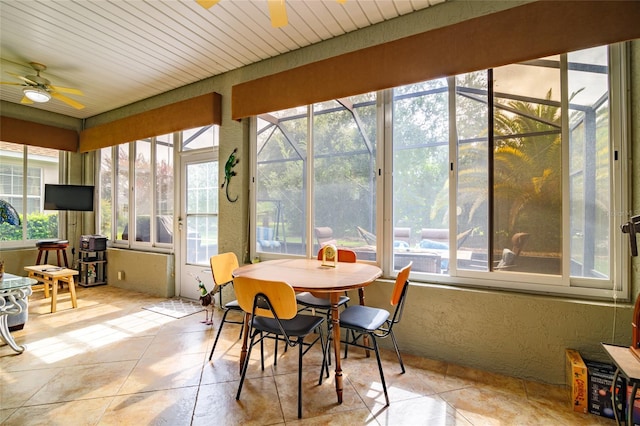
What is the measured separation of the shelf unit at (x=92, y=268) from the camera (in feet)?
16.3

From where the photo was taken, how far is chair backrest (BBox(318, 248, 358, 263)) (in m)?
2.79

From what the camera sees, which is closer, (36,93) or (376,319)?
(376,319)

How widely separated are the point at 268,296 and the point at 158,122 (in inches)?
141

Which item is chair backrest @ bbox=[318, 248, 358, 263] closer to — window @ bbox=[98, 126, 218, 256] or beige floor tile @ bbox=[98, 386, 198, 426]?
beige floor tile @ bbox=[98, 386, 198, 426]

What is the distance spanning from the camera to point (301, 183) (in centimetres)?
326

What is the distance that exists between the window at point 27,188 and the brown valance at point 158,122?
0.70m

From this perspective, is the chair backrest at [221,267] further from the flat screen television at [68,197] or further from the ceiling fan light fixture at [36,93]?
the flat screen television at [68,197]

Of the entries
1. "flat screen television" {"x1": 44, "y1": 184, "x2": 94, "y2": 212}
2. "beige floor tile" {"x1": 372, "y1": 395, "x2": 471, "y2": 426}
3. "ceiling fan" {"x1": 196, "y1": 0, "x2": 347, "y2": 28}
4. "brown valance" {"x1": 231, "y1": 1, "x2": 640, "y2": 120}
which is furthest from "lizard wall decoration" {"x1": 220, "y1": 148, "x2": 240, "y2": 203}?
"flat screen television" {"x1": 44, "y1": 184, "x2": 94, "y2": 212}

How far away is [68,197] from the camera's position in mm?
5039

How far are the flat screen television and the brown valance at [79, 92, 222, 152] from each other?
720 mm

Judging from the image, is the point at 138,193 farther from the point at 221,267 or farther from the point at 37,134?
the point at 221,267

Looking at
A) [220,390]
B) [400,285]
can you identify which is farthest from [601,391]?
[220,390]

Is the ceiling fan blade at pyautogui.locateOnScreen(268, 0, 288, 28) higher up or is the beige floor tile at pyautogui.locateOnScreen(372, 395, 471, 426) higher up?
the ceiling fan blade at pyautogui.locateOnScreen(268, 0, 288, 28)

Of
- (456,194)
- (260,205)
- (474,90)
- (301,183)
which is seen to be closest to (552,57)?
(474,90)
